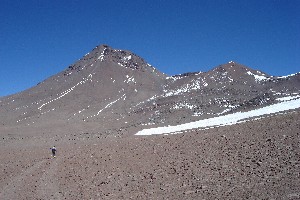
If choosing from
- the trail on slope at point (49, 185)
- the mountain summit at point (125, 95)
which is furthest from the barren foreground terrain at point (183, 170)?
the mountain summit at point (125, 95)

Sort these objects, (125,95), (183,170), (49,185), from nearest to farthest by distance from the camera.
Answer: (183,170)
(49,185)
(125,95)

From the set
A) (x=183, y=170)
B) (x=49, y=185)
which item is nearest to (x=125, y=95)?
(x=49, y=185)

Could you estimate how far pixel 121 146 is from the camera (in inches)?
1194

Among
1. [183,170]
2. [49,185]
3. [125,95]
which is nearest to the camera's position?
[183,170]

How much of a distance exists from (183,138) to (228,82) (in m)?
81.9

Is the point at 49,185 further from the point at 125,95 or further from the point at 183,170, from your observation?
the point at 125,95

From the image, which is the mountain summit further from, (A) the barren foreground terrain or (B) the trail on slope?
(B) the trail on slope

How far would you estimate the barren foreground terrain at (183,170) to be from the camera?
14805mm

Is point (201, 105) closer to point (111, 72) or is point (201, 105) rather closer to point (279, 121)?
point (279, 121)

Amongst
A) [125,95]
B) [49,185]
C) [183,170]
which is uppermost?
[125,95]

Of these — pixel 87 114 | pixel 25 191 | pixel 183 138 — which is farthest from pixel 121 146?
pixel 87 114

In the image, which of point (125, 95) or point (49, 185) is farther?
point (125, 95)

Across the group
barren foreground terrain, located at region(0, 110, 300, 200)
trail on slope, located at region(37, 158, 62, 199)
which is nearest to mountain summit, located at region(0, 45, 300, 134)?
barren foreground terrain, located at region(0, 110, 300, 200)

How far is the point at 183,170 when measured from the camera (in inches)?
749
